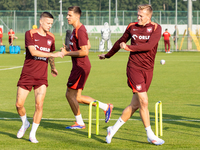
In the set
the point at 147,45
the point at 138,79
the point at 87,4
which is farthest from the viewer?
A: the point at 87,4

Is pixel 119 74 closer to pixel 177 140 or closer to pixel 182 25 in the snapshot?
pixel 177 140

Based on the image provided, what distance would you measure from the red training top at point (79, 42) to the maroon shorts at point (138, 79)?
1175mm

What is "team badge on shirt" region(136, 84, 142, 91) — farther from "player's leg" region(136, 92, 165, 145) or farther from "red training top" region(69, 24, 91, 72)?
"red training top" region(69, 24, 91, 72)

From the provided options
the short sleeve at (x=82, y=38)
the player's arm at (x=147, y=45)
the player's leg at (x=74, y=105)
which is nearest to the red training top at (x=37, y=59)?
the short sleeve at (x=82, y=38)

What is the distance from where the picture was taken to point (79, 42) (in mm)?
7285

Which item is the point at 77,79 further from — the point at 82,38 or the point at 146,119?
the point at 146,119

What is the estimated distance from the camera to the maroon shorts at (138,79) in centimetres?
644

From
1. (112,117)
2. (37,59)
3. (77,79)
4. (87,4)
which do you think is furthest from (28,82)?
(87,4)

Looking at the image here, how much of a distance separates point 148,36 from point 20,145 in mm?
2698

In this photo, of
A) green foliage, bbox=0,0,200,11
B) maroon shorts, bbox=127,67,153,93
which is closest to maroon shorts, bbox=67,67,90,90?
maroon shorts, bbox=127,67,153,93

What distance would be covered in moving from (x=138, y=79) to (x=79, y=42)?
1431mm

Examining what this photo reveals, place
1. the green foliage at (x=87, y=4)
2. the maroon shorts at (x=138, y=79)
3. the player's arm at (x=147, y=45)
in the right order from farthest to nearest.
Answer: the green foliage at (x=87, y=4)
the maroon shorts at (x=138, y=79)
the player's arm at (x=147, y=45)

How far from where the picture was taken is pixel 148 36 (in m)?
6.50

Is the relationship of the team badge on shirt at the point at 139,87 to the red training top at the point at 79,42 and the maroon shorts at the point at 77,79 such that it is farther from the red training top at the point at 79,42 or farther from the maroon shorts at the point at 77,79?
the maroon shorts at the point at 77,79
